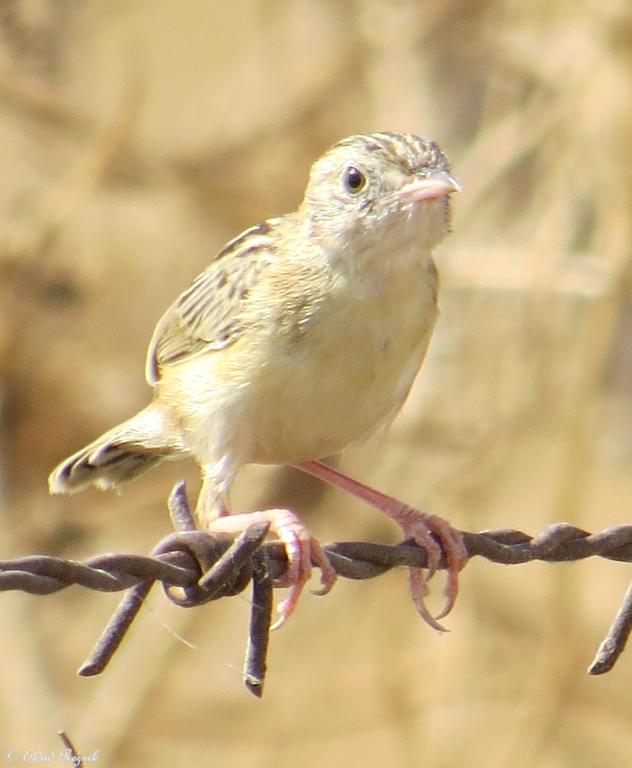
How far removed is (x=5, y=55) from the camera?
23.4 feet

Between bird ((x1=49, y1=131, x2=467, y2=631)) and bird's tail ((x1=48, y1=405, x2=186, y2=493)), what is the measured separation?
0.52ft

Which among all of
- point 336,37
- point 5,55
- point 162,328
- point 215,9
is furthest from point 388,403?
point 215,9

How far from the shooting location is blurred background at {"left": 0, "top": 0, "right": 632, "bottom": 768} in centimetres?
744

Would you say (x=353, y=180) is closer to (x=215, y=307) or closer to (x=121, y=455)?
(x=215, y=307)

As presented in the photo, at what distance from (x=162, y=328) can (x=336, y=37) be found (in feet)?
14.9

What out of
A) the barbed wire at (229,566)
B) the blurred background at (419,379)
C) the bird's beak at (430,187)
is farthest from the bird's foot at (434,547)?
the blurred background at (419,379)

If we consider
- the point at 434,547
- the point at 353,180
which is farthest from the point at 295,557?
the point at 353,180

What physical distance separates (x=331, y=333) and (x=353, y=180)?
0.56 metres

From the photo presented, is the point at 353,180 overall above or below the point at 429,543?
above

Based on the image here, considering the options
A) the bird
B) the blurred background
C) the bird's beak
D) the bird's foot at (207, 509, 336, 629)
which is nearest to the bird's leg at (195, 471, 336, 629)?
the bird's foot at (207, 509, 336, 629)

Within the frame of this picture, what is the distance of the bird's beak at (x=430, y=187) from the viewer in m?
3.82

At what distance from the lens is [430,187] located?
384cm

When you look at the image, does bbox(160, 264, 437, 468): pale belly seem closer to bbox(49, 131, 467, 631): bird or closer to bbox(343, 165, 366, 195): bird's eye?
bbox(49, 131, 467, 631): bird

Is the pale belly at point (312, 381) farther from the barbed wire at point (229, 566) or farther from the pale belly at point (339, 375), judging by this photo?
the barbed wire at point (229, 566)
